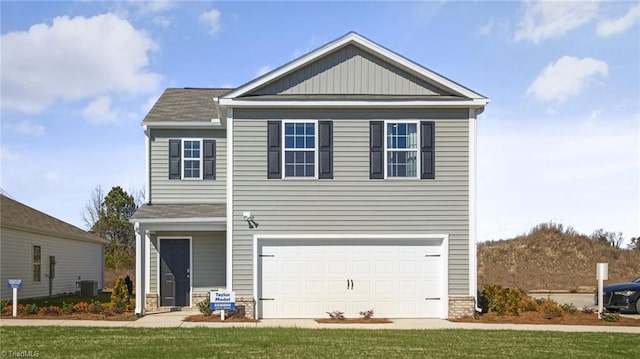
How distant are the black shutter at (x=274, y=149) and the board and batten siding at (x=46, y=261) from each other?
11.2 meters

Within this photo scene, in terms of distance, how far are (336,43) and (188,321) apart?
786cm

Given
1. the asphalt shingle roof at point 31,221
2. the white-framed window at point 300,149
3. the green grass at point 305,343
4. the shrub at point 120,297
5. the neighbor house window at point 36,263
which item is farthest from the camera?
the neighbor house window at point 36,263

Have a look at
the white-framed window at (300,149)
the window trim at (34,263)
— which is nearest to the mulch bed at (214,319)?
the white-framed window at (300,149)

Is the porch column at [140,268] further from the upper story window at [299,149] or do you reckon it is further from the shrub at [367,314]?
the shrub at [367,314]

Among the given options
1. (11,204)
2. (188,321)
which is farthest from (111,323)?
(11,204)

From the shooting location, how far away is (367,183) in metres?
17.9

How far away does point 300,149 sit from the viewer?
17844 mm

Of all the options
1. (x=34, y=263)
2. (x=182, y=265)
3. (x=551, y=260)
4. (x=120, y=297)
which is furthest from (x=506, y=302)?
(x=551, y=260)

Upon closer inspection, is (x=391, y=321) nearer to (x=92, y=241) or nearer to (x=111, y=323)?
(x=111, y=323)

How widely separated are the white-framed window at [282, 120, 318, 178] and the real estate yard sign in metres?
3.32

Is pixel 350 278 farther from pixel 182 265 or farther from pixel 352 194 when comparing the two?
pixel 182 265

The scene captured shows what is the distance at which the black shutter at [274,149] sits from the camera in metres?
17.8

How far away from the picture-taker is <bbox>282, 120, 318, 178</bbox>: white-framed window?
58.5 ft

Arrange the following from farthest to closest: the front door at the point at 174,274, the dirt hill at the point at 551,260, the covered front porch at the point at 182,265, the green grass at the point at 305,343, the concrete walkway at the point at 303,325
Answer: the dirt hill at the point at 551,260 → the front door at the point at 174,274 → the covered front porch at the point at 182,265 → the concrete walkway at the point at 303,325 → the green grass at the point at 305,343
